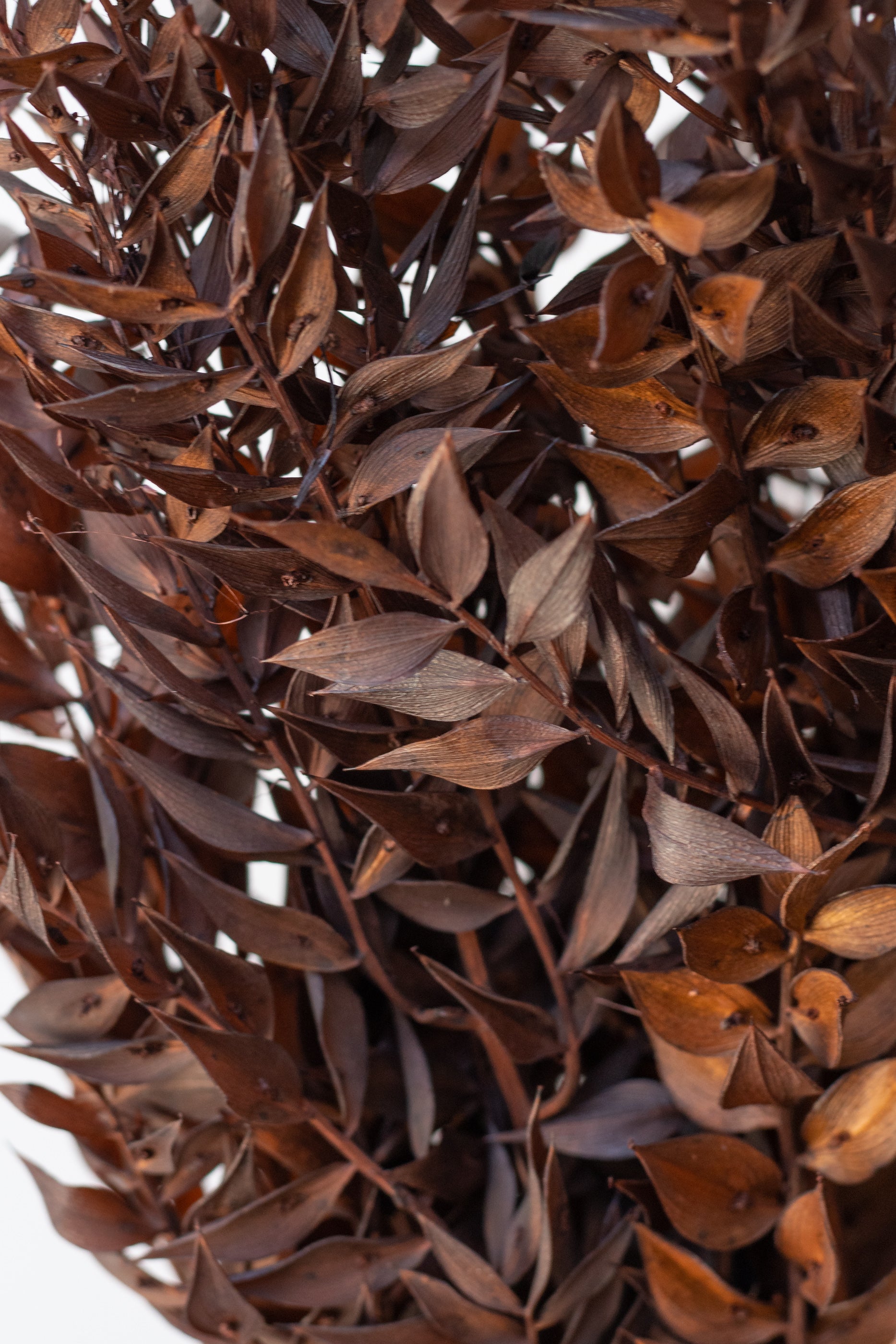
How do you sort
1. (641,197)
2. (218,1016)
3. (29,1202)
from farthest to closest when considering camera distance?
(29,1202) < (218,1016) < (641,197)

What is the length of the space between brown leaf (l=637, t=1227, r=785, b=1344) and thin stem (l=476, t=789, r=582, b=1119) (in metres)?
0.04

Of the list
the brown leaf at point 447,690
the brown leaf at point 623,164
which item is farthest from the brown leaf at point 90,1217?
the brown leaf at point 623,164

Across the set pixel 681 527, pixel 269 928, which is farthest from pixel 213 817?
pixel 681 527

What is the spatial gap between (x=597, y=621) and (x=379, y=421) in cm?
7

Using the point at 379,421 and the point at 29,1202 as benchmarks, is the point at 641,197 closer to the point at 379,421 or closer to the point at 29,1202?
the point at 379,421

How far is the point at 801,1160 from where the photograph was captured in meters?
0.30

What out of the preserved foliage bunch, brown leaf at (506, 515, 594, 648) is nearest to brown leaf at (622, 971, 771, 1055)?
the preserved foliage bunch

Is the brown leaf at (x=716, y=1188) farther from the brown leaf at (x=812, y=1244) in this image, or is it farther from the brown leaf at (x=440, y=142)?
the brown leaf at (x=440, y=142)

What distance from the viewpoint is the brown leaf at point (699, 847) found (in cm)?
23

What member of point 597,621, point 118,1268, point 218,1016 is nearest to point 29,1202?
point 118,1268

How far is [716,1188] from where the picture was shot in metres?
0.30

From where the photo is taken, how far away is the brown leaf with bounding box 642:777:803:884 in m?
0.23

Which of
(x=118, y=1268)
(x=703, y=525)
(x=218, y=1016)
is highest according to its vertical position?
(x=703, y=525)

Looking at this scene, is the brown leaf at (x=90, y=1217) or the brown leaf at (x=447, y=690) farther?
the brown leaf at (x=90, y=1217)
